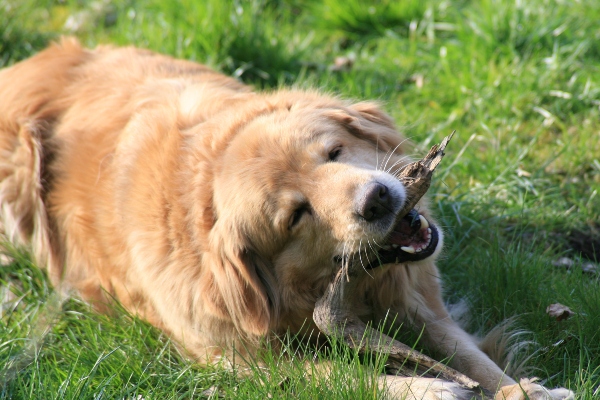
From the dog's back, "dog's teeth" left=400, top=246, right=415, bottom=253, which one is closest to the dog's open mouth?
"dog's teeth" left=400, top=246, right=415, bottom=253

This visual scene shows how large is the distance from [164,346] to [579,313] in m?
1.99

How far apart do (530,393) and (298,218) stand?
122 cm

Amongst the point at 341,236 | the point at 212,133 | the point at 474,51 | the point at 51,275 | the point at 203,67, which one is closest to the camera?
the point at 341,236

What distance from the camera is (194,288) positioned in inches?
132

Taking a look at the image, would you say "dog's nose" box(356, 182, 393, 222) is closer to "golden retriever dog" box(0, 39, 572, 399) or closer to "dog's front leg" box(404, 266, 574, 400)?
"golden retriever dog" box(0, 39, 572, 399)

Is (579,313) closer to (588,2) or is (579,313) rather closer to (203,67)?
(203,67)

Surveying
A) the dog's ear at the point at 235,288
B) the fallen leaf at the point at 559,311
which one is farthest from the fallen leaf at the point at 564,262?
the dog's ear at the point at 235,288

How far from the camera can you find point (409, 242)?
10.6 feet

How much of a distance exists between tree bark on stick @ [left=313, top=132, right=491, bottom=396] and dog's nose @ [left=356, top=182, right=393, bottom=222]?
3.4 inches

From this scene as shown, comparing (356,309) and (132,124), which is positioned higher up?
(132,124)

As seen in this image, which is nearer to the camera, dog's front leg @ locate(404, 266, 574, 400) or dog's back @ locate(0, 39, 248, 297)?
dog's front leg @ locate(404, 266, 574, 400)

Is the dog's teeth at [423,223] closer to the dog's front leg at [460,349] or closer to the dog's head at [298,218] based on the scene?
the dog's head at [298,218]

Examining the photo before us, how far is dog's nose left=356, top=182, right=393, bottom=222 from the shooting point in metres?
3.02

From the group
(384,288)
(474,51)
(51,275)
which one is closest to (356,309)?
(384,288)
